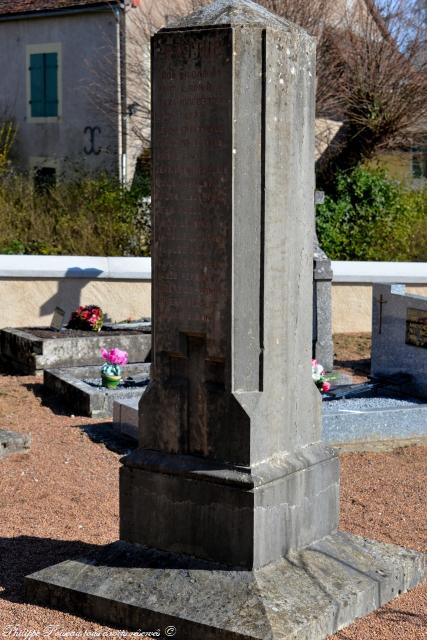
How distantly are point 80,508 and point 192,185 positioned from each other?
8.97 feet

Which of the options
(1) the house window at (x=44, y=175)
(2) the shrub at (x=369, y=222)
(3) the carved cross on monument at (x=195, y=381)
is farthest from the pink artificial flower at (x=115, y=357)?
(1) the house window at (x=44, y=175)

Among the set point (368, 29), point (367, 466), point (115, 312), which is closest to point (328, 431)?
point (367, 466)

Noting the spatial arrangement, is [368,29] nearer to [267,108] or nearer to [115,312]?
[115,312]

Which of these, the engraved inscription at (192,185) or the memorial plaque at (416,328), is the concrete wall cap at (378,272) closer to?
the memorial plaque at (416,328)

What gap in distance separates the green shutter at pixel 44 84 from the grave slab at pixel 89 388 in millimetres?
12150

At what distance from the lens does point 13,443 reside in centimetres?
822

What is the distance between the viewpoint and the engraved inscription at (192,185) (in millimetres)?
4797

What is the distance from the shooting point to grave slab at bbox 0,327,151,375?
1142 centimetres

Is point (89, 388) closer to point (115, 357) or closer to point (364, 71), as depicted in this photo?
point (115, 357)

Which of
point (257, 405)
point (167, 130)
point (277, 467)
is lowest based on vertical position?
point (277, 467)

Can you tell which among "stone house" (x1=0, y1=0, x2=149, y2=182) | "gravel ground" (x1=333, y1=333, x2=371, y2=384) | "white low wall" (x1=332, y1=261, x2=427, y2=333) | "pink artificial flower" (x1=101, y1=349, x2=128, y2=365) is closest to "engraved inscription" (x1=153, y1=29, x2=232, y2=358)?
"pink artificial flower" (x1=101, y1=349, x2=128, y2=365)

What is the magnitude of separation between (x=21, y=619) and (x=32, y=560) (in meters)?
0.81

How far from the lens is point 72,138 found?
22047 mm

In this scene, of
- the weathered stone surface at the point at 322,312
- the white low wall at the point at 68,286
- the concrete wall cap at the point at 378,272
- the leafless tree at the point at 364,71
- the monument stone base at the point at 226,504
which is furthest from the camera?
the leafless tree at the point at 364,71
